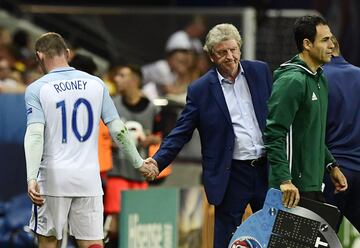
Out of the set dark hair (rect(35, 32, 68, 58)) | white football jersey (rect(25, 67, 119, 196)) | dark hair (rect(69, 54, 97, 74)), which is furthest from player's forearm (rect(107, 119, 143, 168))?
dark hair (rect(69, 54, 97, 74))

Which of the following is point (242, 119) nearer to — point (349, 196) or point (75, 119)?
point (349, 196)

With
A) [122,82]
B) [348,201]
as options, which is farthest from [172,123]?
[348,201]

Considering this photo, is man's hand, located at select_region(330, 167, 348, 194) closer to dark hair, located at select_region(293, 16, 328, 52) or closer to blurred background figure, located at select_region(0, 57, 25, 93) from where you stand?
dark hair, located at select_region(293, 16, 328, 52)

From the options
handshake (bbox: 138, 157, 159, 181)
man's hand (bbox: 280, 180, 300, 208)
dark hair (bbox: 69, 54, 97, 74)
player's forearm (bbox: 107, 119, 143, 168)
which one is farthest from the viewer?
dark hair (bbox: 69, 54, 97, 74)

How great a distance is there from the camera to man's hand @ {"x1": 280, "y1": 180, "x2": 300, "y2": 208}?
10.1 m

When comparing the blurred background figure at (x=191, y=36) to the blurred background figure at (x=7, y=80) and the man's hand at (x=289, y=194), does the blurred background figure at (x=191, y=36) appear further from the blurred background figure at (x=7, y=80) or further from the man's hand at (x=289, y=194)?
the man's hand at (x=289, y=194)

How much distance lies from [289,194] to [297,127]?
19.9 inches

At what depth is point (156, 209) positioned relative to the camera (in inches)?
566

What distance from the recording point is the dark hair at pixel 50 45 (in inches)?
426

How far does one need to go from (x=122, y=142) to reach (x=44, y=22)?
36.6 ft

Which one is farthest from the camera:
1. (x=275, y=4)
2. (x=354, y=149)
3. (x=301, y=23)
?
(x=275, y=4)

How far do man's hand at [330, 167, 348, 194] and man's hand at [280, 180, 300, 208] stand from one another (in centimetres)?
62

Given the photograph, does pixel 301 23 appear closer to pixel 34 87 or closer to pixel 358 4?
pixel 34 87

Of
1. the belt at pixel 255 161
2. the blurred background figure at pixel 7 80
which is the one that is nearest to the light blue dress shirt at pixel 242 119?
the belt at pixel 255 161
